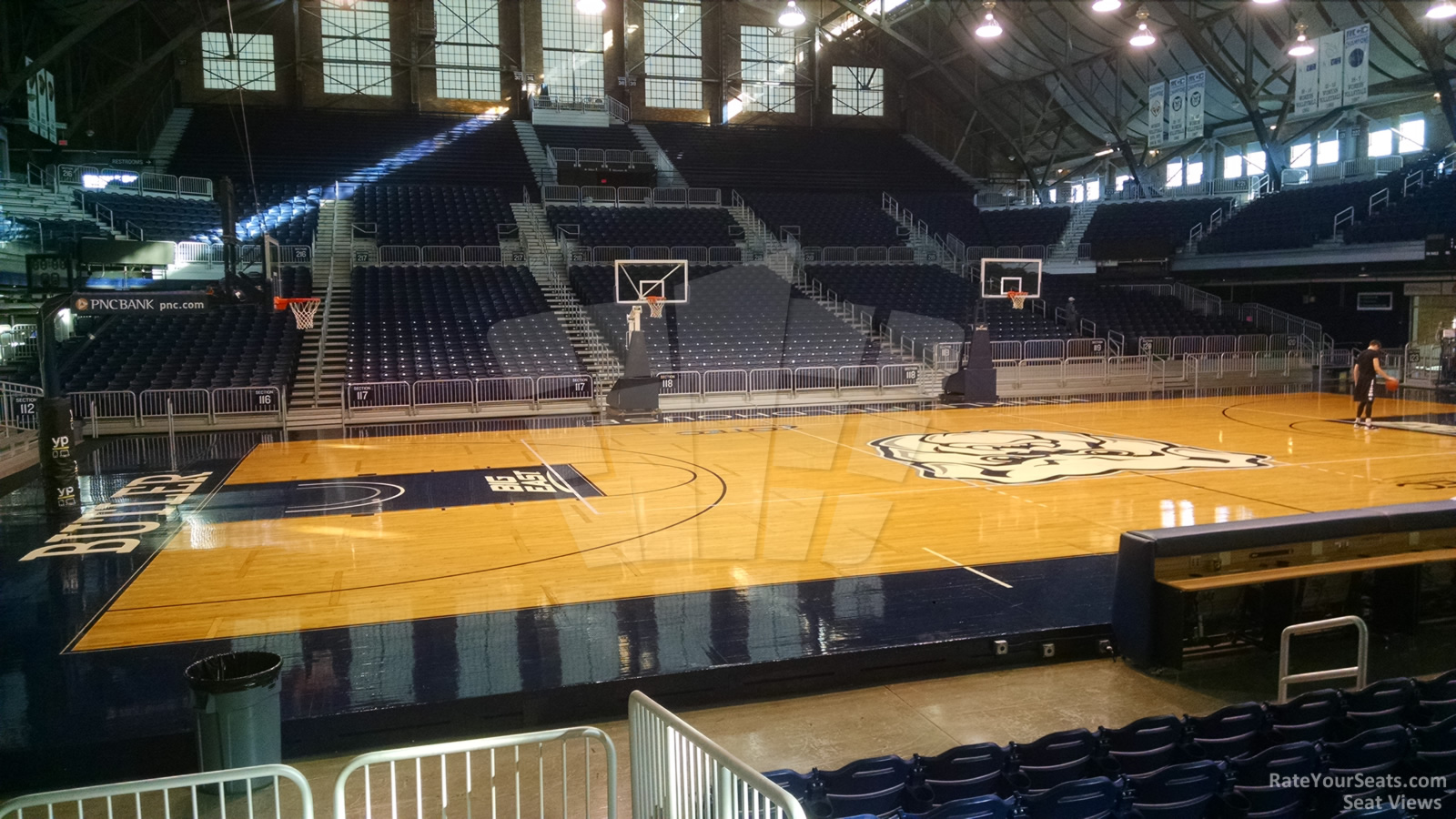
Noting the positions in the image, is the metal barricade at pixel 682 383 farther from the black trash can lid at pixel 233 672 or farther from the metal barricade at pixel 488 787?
the black trash can lid at pixel 233 672

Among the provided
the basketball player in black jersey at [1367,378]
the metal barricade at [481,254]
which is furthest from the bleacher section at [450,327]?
the basketball player in black jersey at [1367,378]

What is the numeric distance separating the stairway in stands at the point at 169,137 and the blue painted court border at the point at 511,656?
25.0 metres

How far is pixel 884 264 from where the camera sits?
32812mm

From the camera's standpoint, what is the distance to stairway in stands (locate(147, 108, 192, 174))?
1200 inches

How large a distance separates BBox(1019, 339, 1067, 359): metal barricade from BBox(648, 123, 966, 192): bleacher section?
45.0 feet

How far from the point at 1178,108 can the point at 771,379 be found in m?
17.1

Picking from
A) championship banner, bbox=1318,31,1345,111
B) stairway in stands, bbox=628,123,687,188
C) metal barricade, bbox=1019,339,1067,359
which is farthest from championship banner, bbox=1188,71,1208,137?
stairway in stands, bbox=628,123,687,188

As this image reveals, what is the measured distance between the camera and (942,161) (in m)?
41.3

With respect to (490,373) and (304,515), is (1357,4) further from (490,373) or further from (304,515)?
(304,515)

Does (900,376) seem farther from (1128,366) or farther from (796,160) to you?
(796,160)

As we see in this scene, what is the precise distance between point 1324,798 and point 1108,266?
30.7 meters

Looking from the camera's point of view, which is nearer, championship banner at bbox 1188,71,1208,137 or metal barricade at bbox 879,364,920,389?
metal barricade at bbox 879,364,920,389

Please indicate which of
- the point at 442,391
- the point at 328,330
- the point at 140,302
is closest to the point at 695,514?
the point at 140,302

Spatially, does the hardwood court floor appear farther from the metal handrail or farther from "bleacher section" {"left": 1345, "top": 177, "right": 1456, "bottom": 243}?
"bleacher section" {"left": 1345, "top": 177, "right": 1456, "bottom": 243}
